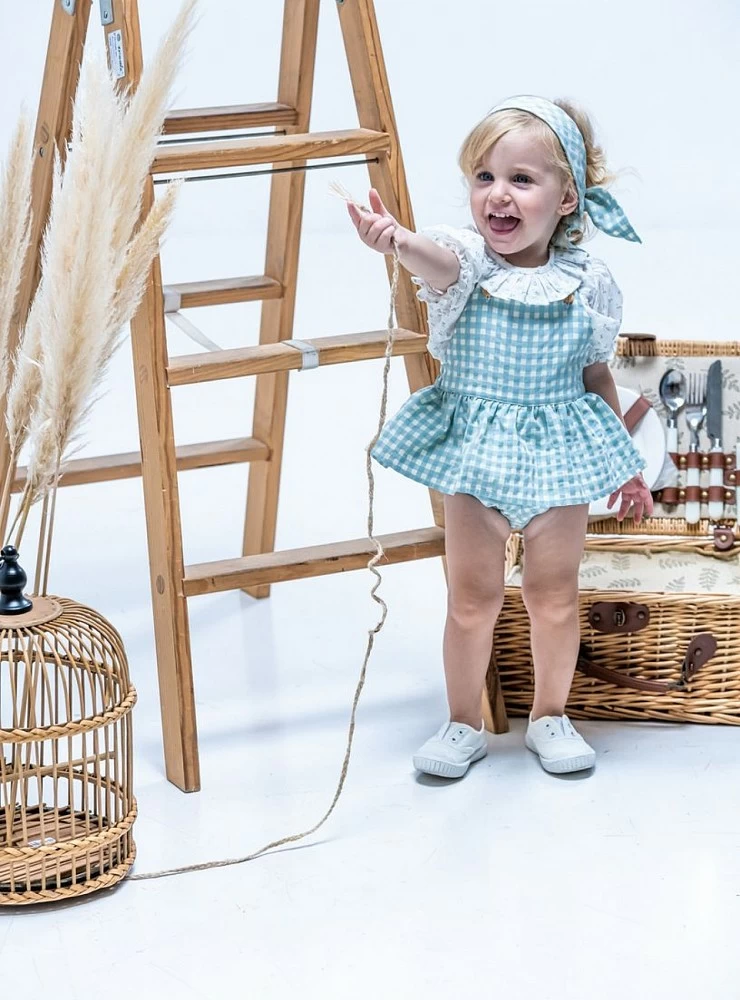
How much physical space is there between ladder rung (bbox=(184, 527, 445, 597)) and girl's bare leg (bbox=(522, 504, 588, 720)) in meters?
0.20

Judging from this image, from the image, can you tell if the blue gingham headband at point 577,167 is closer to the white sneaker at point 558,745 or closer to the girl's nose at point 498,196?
the girl's nose at point 498,196

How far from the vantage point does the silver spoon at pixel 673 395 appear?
9.26 feet

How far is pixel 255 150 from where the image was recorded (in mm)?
2318

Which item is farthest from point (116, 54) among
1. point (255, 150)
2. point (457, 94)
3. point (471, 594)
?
point (457, 94)

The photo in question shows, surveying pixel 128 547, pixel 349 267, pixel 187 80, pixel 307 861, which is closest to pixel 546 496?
pixel 307 861

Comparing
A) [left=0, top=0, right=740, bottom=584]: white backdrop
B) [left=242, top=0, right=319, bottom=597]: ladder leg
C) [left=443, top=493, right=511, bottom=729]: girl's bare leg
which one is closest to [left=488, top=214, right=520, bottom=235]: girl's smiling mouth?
[left=443, top=493, right=511, bottom=729]: girl's bare leg

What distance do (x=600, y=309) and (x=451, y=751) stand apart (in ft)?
2.40

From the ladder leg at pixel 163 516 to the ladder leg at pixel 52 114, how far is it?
23 cm

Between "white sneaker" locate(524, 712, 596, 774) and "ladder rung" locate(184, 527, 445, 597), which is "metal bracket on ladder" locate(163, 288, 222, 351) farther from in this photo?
"white sneaker" locate(524, 712, 596, 774)

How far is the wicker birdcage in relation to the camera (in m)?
2.01

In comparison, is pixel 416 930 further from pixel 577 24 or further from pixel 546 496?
pixel 577 24

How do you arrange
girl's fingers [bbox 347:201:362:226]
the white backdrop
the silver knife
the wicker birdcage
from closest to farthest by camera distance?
the wicker birdcage
girl's fingers [bbox 347:201:362:226]
the silver knife
the white backdrop

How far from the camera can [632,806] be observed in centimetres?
232

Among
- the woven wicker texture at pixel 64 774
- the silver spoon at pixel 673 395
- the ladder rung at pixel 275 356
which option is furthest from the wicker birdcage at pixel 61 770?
the silver spoon at pixel 673 395
